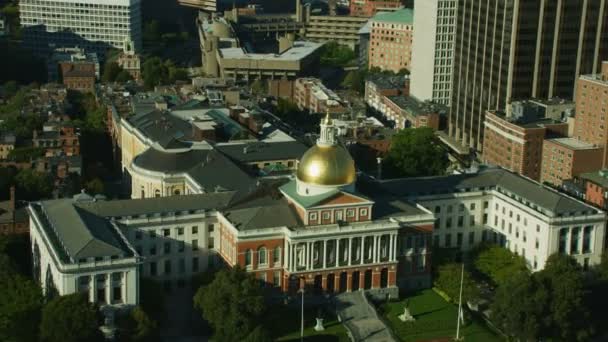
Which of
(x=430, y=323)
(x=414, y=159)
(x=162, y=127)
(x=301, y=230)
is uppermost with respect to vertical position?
(x=162, y=127)

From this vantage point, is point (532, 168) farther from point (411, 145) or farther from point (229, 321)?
point (229, 321)

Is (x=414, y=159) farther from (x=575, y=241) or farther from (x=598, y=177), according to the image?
(x=575, y=241)

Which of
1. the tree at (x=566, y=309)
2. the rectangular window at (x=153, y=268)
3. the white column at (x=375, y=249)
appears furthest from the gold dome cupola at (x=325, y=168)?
the tree at (x=566, y=309)

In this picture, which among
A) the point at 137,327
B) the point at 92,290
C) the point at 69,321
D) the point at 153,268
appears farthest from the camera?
the point at 153,268

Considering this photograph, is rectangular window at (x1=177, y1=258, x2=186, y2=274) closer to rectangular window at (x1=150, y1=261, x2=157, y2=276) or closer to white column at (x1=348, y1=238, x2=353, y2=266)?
rectangular window at (x1=150, y1=261, x2=157, y2=276)

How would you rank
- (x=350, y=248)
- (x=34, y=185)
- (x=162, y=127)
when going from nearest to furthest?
(x=350, y=248), (x=34, y=185), (x=162, y=127)

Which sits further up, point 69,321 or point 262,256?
point 262,256

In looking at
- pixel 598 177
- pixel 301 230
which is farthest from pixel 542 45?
pixel 301 230

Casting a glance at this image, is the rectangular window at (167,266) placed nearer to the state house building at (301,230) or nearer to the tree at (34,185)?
the state house building at (301,230)
